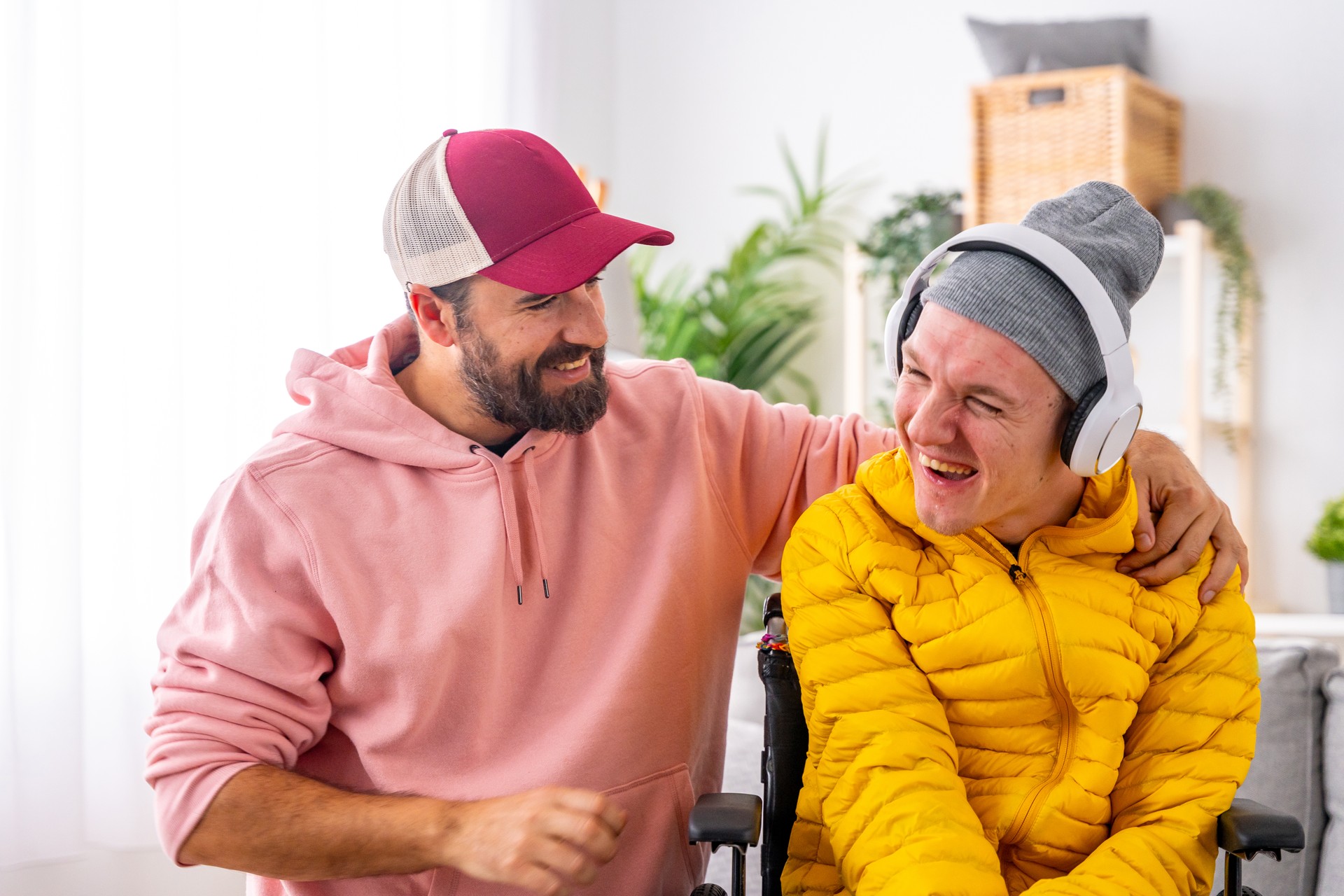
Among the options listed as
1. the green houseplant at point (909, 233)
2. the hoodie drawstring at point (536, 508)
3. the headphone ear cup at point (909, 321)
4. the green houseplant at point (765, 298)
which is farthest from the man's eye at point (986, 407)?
the green houseplant at point (765, 298)

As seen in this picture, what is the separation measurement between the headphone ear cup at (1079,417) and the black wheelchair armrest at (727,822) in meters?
0.52

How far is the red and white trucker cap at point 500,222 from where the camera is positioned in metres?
1.47

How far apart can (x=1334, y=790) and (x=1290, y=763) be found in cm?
7

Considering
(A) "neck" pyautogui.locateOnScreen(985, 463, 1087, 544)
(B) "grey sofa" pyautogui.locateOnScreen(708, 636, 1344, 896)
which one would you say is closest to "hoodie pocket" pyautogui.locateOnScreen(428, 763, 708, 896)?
(A) "neck" pyautogui.locateOnScreen(985, 463, 1087, 544)

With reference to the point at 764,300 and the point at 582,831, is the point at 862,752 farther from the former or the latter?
the point at 764,300

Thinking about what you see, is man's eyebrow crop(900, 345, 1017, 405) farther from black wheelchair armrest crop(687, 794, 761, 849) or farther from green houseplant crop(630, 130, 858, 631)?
green houseplant crop(630, 130, 858, 631)

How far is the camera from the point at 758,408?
5.82 ft

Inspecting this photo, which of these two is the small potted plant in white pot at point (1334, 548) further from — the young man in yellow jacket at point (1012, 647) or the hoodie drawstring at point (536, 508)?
the hoodie drawstring at point (536, 508)

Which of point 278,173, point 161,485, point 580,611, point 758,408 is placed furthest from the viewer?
point 278,173

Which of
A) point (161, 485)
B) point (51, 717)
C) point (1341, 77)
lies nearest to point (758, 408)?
point (161, 485)

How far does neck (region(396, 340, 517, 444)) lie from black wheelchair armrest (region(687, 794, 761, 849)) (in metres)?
0.58

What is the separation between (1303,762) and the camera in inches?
74.3

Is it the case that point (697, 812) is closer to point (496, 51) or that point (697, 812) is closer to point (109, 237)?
point (109, 237)

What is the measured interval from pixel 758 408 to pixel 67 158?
132 centimetres
